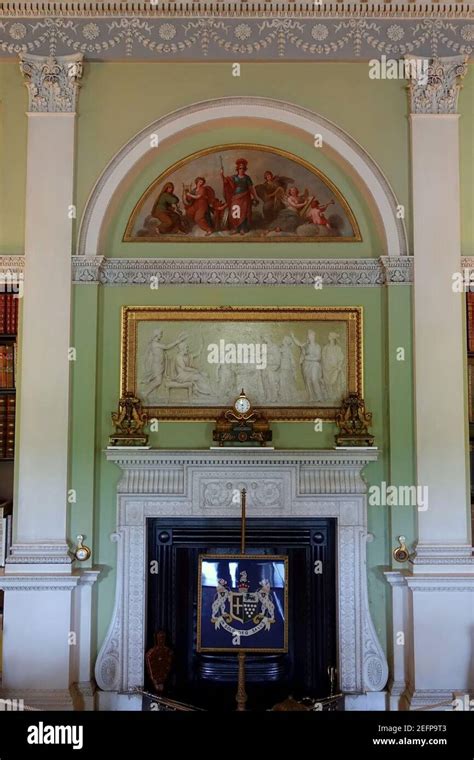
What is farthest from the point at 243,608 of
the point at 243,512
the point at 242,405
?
the point at 242,405

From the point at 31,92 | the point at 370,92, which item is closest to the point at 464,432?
the point at 370,92

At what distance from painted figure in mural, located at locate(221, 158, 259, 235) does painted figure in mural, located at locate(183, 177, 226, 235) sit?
84 mm

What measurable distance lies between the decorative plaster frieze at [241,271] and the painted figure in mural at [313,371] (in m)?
0.50

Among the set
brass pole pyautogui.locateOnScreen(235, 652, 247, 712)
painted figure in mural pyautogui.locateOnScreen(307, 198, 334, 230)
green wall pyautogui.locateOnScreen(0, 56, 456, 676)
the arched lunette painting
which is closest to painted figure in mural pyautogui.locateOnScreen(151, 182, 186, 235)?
the arched lunette painting

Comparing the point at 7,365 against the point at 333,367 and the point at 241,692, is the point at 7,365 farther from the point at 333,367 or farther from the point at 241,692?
the point at 241,692

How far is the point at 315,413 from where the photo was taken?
16.9ft

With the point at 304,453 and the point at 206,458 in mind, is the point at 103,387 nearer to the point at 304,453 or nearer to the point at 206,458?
the point at 206,458

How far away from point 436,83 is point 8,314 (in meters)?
3.57

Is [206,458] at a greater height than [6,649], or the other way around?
[206,458]

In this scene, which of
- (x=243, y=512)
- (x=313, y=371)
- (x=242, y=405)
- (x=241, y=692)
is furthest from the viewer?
(x=313, y=371)

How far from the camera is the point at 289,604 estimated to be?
16.7 ft

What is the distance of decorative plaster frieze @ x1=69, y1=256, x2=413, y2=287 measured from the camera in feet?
17.0

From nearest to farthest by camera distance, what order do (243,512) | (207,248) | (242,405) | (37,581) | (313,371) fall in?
(37,581) < (243,512) < (242,405) < (313,371) < (207,248)
